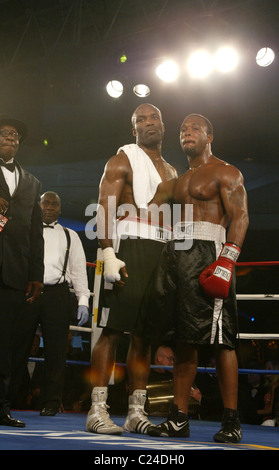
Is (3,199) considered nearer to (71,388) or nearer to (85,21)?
(71,388)

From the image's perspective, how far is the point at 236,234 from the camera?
6.72ft

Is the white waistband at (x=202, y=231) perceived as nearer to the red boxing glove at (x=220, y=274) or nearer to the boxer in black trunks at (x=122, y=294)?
the red boxing glove at (x=220, y=274)

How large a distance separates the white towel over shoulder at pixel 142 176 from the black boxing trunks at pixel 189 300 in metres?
0.25

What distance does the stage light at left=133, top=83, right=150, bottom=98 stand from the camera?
531cm

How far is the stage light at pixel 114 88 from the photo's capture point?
17.4ft

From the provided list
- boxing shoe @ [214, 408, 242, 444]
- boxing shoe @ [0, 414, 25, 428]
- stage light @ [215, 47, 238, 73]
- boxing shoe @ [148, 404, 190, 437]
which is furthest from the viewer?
stage light @ [215, 47, 238, 73]

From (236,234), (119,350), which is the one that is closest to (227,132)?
(119,350)

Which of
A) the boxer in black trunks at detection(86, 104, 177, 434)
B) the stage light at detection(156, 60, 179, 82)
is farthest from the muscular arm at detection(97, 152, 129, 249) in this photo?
the stage light at detection(156, 60, 179, 82)

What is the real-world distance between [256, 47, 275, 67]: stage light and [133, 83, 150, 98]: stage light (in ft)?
3.79

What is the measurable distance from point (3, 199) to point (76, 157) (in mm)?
4651

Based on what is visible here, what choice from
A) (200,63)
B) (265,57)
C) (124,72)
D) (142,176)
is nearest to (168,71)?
(200,63)

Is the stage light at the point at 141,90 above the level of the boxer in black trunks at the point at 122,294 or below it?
above

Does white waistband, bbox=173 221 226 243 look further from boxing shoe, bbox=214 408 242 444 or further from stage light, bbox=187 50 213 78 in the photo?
stage light, bbox=187 50 213 78

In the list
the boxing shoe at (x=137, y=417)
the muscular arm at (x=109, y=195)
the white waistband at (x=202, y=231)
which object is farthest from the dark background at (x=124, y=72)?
the boxing shoe at (x=137, y=417)
